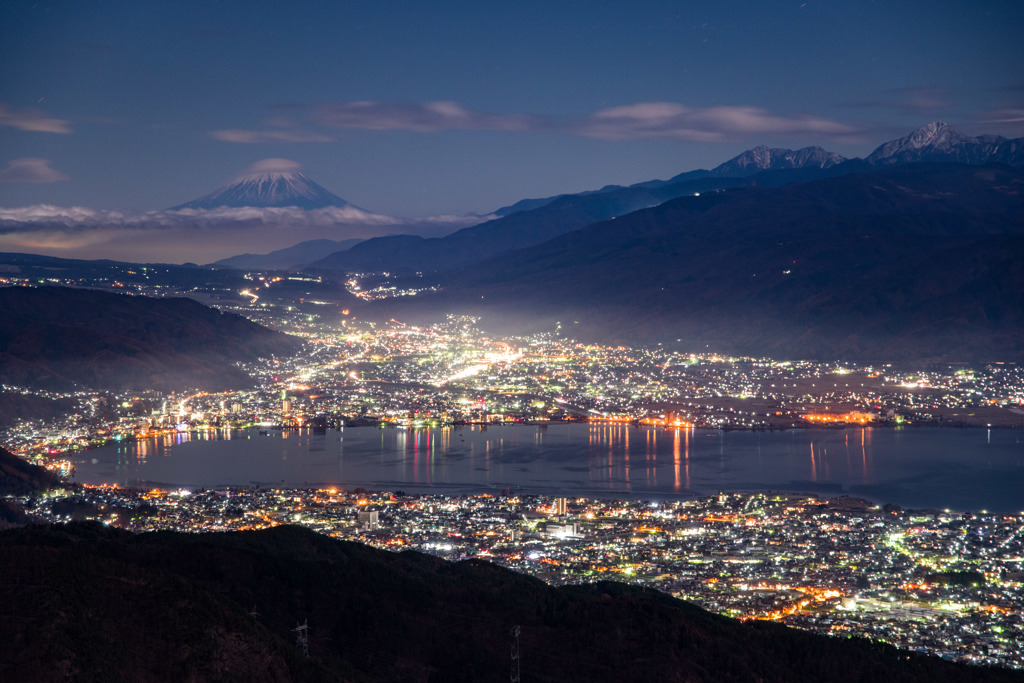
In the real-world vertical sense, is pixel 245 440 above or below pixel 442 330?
below

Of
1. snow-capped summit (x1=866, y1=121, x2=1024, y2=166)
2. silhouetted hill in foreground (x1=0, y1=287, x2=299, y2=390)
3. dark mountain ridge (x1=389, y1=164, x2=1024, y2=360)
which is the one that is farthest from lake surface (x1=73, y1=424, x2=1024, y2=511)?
snow-capped summit (x1=866, y1=121, x2=1024, y2=166)

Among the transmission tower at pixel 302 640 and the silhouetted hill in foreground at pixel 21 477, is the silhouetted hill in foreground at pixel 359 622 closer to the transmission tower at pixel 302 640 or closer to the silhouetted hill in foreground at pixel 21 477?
the transmission tower at pixel 302 640

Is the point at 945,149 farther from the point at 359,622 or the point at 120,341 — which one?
the point at 359,622

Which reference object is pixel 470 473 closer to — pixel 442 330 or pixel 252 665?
Answer: pixel 252 665

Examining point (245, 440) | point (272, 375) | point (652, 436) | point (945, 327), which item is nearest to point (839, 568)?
point (652, 436)

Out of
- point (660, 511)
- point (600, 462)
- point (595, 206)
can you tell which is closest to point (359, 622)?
point (660, 511)
